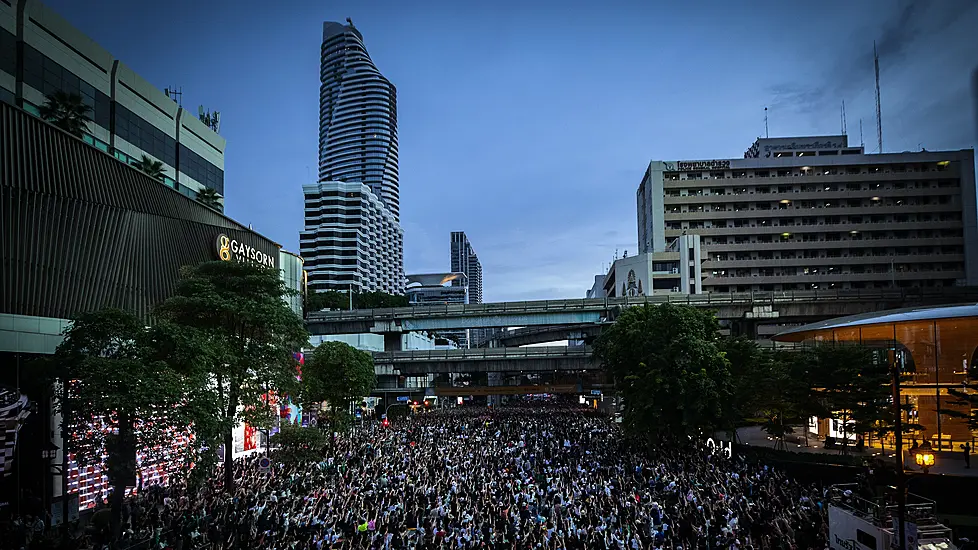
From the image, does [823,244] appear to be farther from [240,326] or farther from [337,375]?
[240,326]

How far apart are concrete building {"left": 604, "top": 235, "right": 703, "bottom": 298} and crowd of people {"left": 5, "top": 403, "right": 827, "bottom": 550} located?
51.3 metres

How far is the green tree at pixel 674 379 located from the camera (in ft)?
105

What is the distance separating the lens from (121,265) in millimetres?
28391

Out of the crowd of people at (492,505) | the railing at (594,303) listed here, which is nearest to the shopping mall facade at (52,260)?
the crowd of people at (492,505)

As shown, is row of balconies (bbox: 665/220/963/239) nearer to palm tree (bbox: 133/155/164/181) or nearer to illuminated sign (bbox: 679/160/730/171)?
illuminated sign (bbox: 679/160/730/171)

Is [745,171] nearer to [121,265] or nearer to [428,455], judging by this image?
[428,455]

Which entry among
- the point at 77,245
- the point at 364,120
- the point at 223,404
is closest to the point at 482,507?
the point at 223,404

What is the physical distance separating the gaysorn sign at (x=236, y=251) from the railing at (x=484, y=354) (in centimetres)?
2162

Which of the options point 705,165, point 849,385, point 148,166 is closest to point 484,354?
point 148,166

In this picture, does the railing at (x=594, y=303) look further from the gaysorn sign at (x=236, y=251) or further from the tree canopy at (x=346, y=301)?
Answer: the tree canopy at (x=346, y=301)

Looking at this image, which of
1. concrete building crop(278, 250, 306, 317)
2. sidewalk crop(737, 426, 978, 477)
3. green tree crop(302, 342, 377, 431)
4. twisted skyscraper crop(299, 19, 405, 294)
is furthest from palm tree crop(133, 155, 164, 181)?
twisted skyscraper crop(299, 19, 405, 294)

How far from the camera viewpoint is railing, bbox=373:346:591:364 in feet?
199

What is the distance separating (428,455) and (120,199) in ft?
60.8

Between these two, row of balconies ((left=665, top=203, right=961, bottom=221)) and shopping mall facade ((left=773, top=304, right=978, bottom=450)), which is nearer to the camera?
shopping mall facade ((left=773, top=304, right=978, bottom=450))
